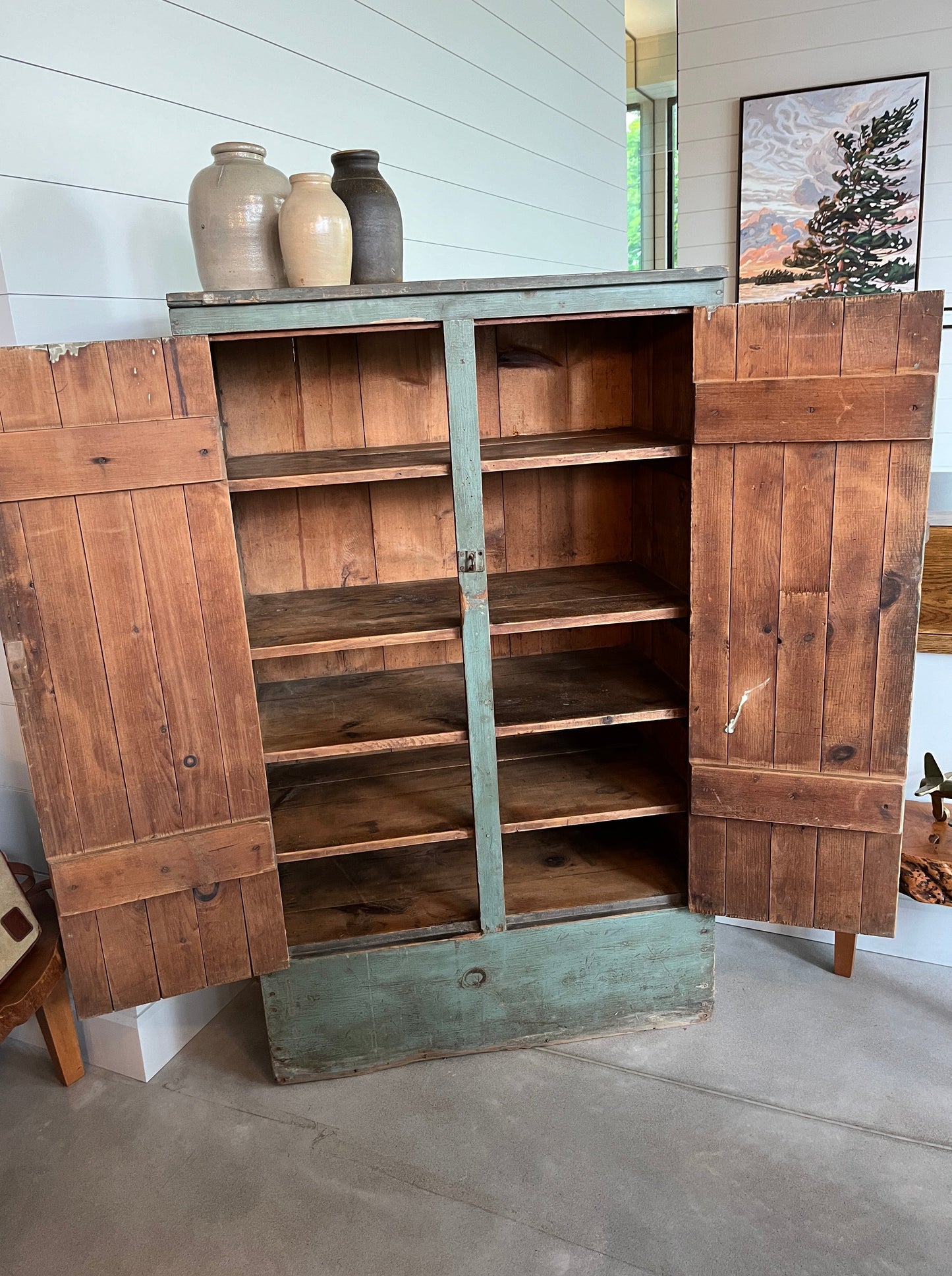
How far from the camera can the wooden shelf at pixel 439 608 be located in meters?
1.96

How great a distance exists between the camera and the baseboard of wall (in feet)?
7.23

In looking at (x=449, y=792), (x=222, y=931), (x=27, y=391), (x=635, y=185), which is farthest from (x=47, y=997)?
(x=635, y=185)

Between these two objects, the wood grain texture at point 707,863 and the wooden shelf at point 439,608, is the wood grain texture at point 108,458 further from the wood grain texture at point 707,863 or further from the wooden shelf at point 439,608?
the wood grain texture at point 707,863

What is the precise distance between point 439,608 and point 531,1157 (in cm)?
121

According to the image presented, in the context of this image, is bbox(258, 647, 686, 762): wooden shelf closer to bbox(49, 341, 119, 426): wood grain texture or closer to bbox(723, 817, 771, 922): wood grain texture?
bbox(723, 817, 771, 922): wood grain texture

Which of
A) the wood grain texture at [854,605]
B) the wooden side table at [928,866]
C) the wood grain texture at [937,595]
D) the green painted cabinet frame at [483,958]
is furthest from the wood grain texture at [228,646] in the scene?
the wood grain texture at [937,595]

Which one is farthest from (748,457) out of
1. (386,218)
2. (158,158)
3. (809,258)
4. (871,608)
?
(809,258)

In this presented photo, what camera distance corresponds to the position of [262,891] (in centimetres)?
195

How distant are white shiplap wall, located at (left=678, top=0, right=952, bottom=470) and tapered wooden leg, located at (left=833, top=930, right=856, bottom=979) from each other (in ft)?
10.2

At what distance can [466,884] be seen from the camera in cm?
235

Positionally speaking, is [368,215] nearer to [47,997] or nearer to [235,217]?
[235,217]

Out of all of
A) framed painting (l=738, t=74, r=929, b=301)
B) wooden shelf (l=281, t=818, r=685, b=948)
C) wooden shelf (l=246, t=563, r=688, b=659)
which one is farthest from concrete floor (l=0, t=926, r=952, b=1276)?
framed painting (l=738, t=74, r=929, b=301)

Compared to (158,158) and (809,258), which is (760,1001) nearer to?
(158,158)

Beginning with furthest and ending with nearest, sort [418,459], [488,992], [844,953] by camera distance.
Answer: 1. [844,953]
2. [488,992]
3. [418,459]
